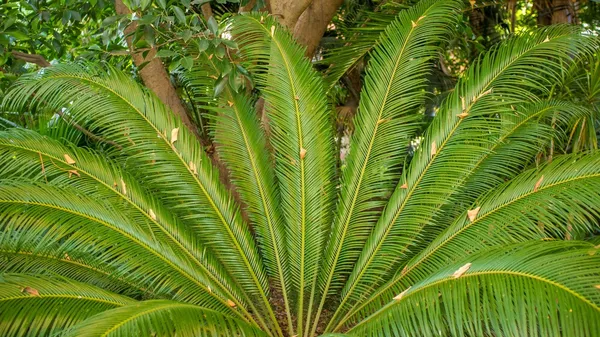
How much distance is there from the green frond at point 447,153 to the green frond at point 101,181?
27.8 inches

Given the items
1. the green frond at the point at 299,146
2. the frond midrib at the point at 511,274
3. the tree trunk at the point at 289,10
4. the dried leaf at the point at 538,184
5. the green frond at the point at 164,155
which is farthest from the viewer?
the tree trunk at the point at 289,10

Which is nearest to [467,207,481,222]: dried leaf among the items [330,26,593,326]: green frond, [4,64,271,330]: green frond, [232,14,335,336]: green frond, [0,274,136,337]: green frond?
[330,26,593,326]: green frond

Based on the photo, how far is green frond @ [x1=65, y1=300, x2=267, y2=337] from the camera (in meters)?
2.02

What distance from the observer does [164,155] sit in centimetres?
293

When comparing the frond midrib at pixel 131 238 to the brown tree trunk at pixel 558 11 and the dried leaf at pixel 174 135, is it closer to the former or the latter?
the dried leaf at pixel 174 135

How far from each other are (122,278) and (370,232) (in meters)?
1.16

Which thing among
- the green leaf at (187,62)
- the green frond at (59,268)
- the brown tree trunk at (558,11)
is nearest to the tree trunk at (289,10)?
the green leaf at (187,62)

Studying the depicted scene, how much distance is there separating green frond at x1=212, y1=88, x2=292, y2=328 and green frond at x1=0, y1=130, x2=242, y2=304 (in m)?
0.28

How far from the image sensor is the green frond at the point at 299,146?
2.99 meters

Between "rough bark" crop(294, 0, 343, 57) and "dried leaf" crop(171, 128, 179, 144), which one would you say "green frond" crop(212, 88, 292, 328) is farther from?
"rough bark" crop(294, 0, 343, 57)

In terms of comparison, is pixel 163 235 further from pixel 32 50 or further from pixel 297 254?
A: pixel 32 50

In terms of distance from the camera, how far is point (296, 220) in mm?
3023

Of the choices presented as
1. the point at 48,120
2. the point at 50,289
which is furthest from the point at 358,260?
the point at 48,120

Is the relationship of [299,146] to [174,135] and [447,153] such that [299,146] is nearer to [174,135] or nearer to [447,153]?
[174,135]
